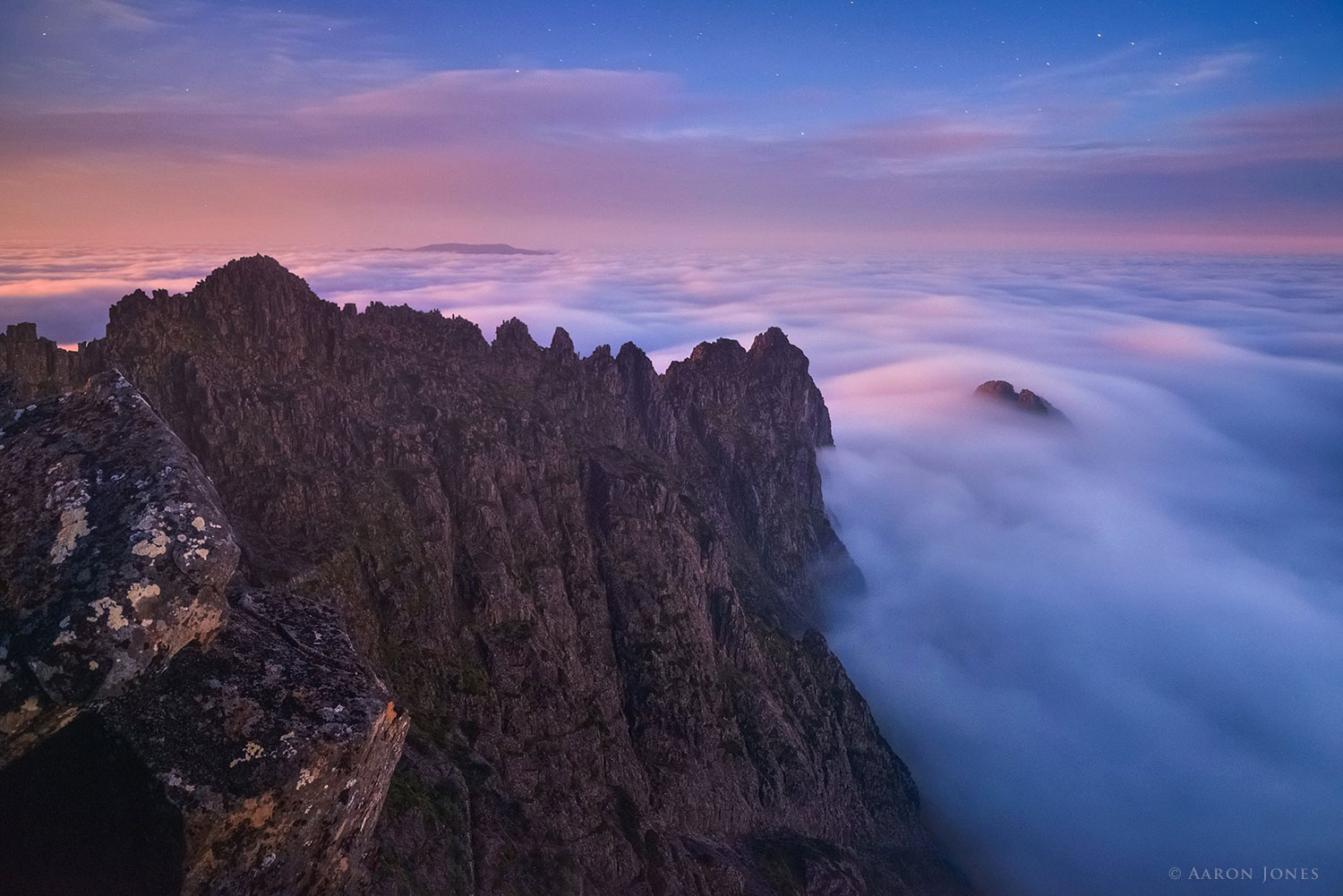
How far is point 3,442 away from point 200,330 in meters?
75.8

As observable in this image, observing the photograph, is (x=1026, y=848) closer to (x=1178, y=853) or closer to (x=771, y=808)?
(x=1178, y=853)

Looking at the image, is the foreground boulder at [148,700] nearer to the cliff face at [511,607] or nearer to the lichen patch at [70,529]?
the lichen patch at [70,529]

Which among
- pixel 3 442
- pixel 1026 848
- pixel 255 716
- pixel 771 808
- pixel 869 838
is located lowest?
pixel 1026 848

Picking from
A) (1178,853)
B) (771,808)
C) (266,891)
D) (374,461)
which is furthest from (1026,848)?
(266,891)

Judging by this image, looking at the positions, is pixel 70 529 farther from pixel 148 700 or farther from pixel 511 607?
pixel 511 607

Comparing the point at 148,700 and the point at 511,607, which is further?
the point at 511,607

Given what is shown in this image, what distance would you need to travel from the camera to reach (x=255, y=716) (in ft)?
50.7

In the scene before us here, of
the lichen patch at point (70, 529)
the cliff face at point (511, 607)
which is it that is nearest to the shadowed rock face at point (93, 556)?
the lichen patch at point (70, 529)

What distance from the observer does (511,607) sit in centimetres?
7831

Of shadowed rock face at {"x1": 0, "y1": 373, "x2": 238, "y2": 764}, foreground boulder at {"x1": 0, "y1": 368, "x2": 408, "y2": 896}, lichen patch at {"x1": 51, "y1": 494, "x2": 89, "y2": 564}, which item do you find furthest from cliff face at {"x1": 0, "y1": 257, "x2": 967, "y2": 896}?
lichen patch at {"x1": 51, "y1": 494, "x2": 89, "y2": 564}

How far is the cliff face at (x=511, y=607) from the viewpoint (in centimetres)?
6234

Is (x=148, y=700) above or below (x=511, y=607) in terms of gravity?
above

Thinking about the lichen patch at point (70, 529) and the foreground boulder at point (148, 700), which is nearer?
the foreground boulder at point (148, 700)

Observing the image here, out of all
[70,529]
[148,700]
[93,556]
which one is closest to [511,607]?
[70,529]
